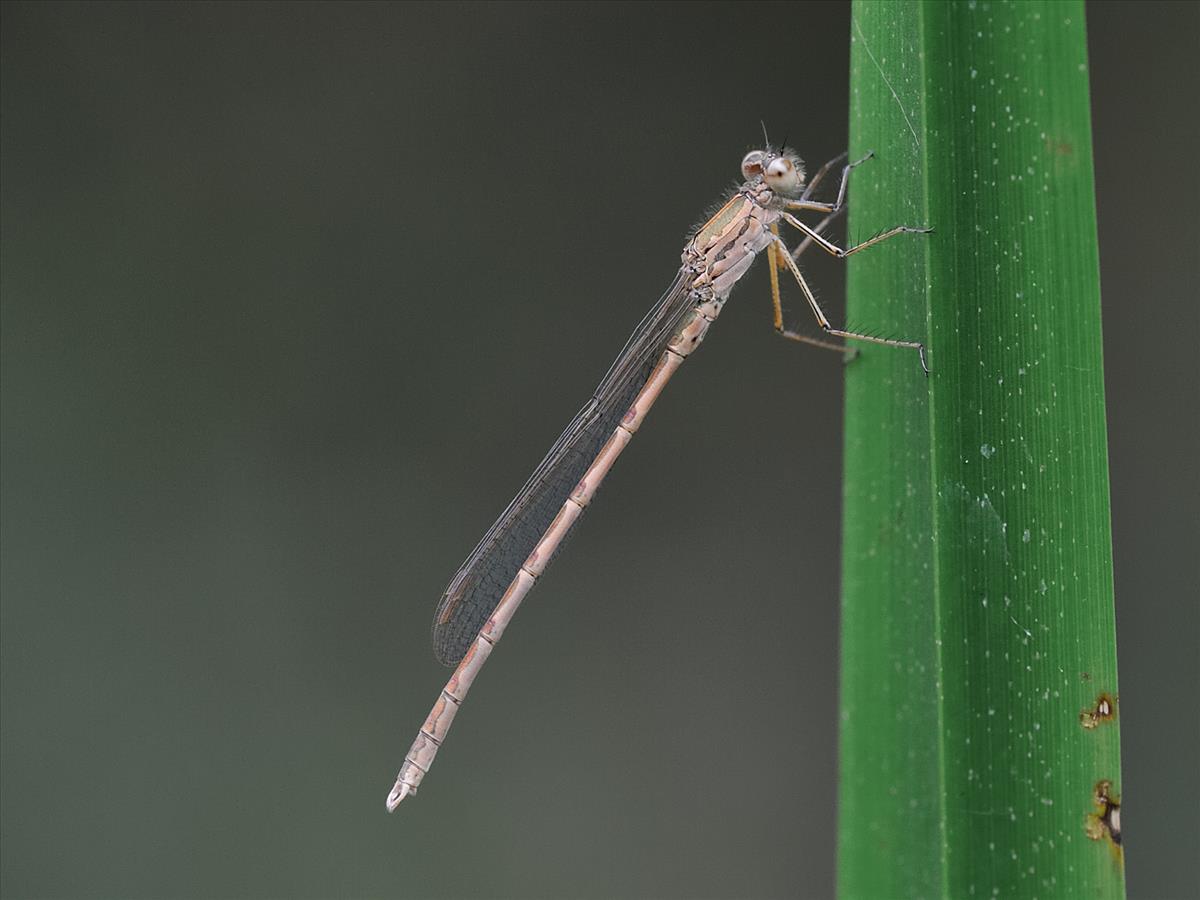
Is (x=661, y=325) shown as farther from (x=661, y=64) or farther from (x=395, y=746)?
(x=395, y=746)

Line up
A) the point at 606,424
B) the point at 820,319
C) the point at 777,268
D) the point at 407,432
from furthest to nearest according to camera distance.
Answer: the point at 407,432
the point at 606,424
the point at 777,268
the point at 820,319

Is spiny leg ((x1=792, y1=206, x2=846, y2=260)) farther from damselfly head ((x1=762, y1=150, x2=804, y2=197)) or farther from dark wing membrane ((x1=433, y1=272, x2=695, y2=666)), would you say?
dark wing membrane ((x1=433, y1=272, x2=695, y2=666))

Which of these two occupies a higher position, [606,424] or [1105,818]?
[606,424]

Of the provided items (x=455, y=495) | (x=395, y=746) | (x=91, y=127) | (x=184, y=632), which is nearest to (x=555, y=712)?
(x=395, y=746)

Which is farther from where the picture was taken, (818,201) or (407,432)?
(407,432)

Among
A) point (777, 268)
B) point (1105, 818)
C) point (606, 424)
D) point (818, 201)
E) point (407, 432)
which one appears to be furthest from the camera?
point (407, 432)

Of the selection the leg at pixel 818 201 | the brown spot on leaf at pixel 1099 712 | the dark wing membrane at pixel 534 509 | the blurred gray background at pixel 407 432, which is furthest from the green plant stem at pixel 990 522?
the blurred gray background at pixel 407 432

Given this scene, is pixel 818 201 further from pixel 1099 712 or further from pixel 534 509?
pixel 1099 712

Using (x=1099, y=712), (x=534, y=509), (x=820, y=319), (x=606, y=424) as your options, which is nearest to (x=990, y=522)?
(x=1099, y=712)
